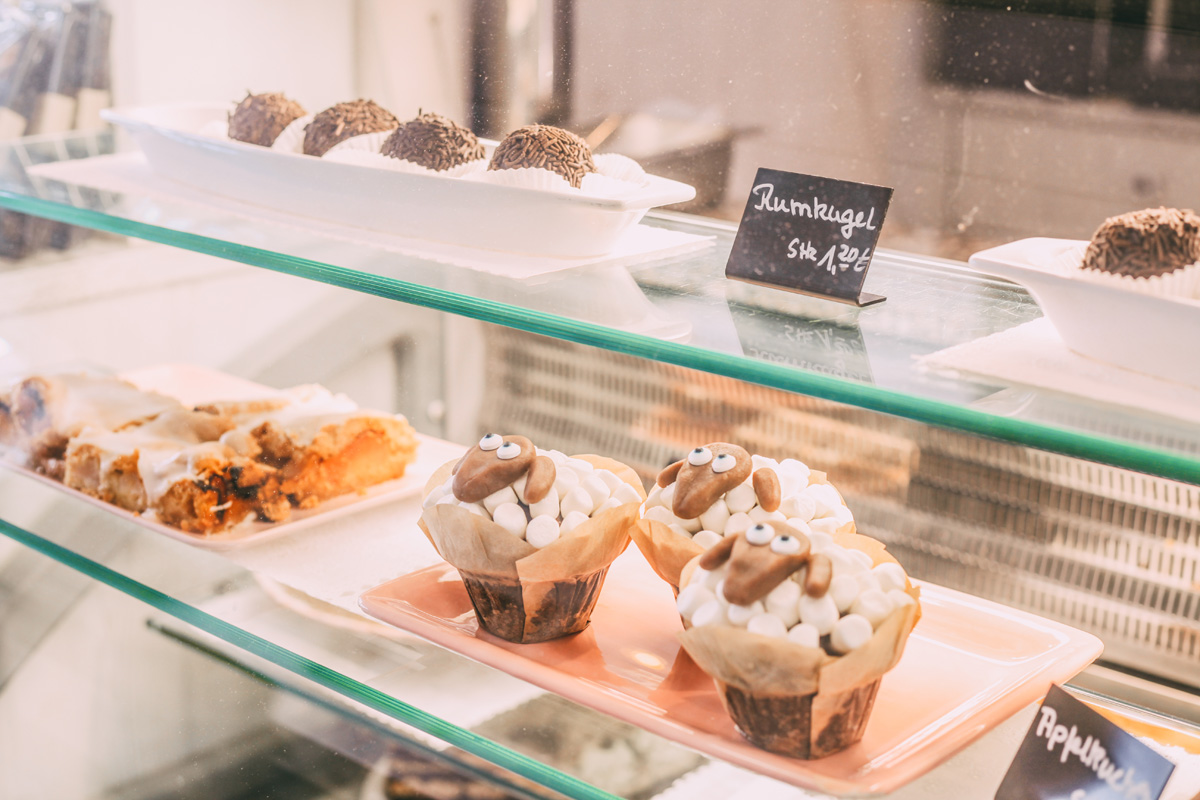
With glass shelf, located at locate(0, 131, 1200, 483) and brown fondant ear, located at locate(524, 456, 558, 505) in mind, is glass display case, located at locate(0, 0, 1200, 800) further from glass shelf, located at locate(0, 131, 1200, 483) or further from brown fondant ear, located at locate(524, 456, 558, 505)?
brown fondant ear, located at locate(524, 456, 558, 505)

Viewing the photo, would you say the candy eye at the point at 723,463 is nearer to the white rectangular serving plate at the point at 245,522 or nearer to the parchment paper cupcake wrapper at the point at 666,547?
the parchment paper cupcake wrapper at the point at 666,547

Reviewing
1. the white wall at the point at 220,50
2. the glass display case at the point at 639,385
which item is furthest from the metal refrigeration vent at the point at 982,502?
the white wall at the point at 220,50

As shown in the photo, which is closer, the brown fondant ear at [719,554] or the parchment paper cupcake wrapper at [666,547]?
the brown fondant ear at [719,554]

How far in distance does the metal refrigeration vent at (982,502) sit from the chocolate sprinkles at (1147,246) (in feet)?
1.49

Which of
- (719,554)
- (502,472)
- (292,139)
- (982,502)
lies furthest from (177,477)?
(982,502)

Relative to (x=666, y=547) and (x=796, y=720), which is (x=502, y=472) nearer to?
(x=666, y=547)

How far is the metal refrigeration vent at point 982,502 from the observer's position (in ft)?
3.83

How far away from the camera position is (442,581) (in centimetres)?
115

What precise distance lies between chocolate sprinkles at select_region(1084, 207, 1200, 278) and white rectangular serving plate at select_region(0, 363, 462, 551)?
887mm

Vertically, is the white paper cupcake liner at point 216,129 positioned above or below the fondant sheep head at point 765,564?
above

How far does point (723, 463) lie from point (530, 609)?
0.22 m

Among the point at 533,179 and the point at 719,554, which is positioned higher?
the point at 533,179

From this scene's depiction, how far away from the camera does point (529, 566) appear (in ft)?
3.13

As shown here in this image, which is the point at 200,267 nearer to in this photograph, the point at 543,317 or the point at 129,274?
the point at 129,274
